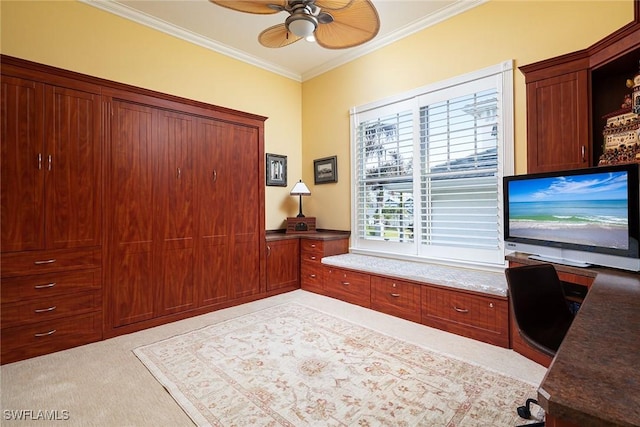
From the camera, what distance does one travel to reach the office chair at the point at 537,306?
162 cm

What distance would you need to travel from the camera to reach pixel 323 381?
211 cm

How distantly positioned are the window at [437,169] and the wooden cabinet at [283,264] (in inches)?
34.8

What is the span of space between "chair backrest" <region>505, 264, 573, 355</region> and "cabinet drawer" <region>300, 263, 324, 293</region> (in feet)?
8.93

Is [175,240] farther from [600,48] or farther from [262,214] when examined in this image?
[600,48]

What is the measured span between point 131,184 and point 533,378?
3723mm

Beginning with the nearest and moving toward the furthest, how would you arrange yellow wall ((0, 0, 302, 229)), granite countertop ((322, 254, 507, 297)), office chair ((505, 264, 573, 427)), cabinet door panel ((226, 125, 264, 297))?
1. office chair ((505, 264, 573, 427))
2. granite countertop ((322, 254, 507, 297))
3. yellow wall ((0, 0, 302, 229))
4. cabinet door panel ((226, 125, 264, 297))

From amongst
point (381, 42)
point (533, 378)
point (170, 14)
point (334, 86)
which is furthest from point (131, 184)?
point (533, 378)

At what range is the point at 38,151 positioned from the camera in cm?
250

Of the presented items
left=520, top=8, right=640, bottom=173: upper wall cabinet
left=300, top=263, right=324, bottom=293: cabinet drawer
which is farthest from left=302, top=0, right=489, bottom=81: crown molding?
left=300, top=263, right=324, bottom=293: cabinet drawer

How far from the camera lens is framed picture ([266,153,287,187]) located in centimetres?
469

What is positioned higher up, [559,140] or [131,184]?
[559,140]

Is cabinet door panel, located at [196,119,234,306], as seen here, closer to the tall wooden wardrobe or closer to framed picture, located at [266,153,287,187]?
the tall wooden wardrobe

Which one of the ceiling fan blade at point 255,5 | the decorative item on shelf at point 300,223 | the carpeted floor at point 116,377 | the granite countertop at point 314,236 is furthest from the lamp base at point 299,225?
the ceiling fan blade at point 255,5

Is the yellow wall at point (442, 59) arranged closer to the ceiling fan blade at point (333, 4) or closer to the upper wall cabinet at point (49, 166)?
the ceiling fan blade at point (333, 4)
